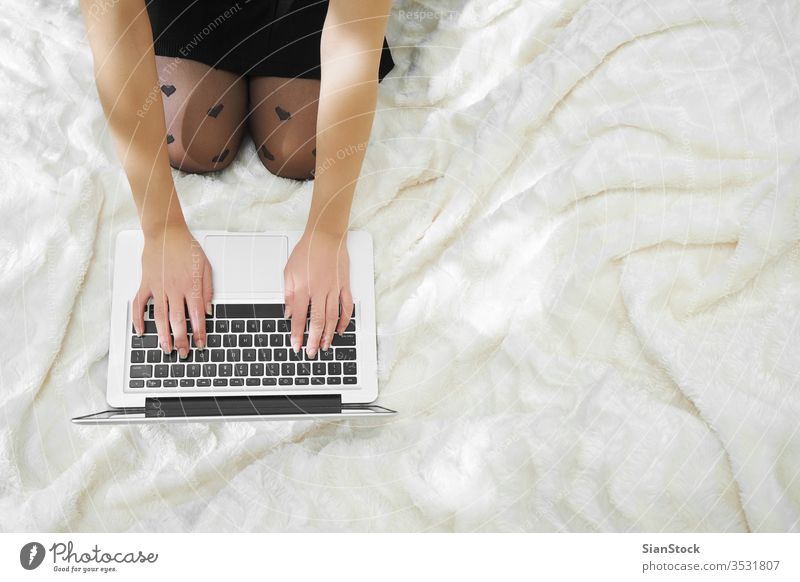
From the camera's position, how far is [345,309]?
2.01 feet

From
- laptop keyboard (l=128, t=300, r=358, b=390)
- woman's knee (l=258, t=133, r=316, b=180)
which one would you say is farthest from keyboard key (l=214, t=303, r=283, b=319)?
woman's knee (l=258, t=133, r=316, b=180)

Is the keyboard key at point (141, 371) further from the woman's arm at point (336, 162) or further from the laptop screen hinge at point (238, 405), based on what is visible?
the woman's arm at point (336, 162)

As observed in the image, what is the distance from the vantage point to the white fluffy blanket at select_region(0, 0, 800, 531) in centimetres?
56

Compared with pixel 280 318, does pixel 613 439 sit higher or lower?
lower

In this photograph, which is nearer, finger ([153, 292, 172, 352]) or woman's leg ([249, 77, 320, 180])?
finger ([153, 292, 172, 352])

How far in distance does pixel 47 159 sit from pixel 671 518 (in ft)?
2.14

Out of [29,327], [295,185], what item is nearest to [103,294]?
[29,327]

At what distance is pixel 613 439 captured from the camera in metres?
0.57

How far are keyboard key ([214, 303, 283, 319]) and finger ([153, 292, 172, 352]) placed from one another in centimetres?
4
